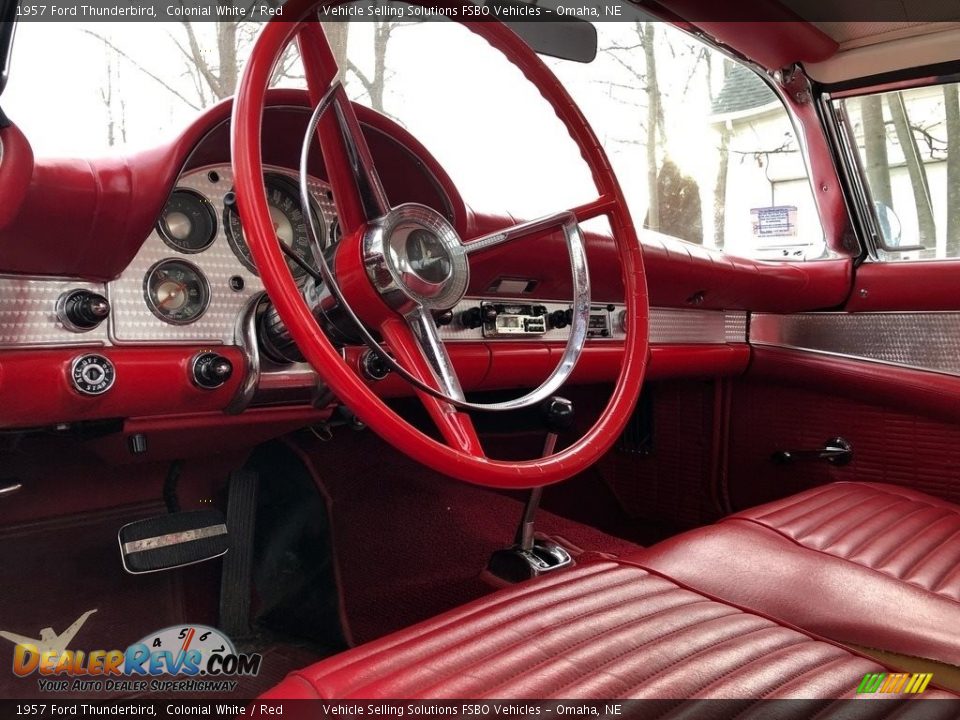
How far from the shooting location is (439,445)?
871 mm

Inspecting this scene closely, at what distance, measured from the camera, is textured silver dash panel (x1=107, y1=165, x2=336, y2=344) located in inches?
44.4

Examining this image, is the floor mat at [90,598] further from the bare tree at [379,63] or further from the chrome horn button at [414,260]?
the bare tree at [379,63]

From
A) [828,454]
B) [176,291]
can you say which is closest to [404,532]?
[176,291]

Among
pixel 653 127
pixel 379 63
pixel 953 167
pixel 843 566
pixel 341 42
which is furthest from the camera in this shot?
pixel 653 127

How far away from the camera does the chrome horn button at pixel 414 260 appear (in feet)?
3.11

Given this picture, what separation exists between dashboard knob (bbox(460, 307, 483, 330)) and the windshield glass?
21 cm

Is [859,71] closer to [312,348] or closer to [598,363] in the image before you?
[598,363]

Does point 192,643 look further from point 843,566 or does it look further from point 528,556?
point 843,566

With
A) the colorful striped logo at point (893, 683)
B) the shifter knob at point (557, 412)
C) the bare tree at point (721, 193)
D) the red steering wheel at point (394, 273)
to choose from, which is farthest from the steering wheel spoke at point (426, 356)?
the bare tree at point (721, 193)

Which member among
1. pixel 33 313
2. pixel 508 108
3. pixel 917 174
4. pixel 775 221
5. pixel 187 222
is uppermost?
pixel 508 108

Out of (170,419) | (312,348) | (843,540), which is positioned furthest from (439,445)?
(843,540)

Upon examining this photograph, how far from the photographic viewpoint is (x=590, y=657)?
34.1 inches

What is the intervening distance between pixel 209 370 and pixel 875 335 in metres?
1.86

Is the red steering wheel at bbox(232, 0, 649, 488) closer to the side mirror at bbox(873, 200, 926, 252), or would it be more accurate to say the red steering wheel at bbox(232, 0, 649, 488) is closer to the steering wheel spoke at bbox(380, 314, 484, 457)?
the steering wheel spoke at bbox(380, 314, 484, 457)
